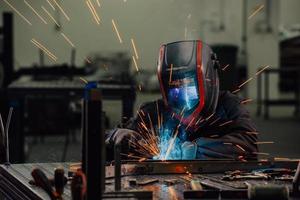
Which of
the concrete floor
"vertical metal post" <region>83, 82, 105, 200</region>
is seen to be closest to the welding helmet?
"vertical metal post" <region>83, 82, 105, 200</region>

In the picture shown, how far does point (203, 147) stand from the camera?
9.02ft

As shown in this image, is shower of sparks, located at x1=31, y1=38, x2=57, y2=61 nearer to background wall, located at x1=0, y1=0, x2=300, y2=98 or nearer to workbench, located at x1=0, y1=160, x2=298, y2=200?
background wall, located at x1=0, y1=0, x2=300, y2=98

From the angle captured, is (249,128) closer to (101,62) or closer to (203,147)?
(203,147)

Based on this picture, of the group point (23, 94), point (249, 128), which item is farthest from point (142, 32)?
point (249, 128)

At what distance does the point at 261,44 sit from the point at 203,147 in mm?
10550

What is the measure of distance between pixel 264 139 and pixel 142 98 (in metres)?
4.20

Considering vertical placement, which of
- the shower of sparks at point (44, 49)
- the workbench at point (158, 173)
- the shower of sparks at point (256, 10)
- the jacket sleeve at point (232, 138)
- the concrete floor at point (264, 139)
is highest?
the shower of sparks at point (256, 10)

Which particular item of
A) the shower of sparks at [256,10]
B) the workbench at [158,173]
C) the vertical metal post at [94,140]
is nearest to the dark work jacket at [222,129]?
the workbench at [158,173]

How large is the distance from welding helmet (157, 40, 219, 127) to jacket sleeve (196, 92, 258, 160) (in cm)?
12

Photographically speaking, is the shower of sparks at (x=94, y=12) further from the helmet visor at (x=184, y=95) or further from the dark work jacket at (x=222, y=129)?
the helmet visor at (x=184, y=95)

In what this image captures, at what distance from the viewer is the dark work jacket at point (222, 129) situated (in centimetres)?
277

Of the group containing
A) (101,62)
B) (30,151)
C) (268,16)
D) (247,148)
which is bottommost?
(30,151)

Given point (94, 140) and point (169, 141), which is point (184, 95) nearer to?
point (169, 141)

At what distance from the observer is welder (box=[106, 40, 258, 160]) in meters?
2.71
